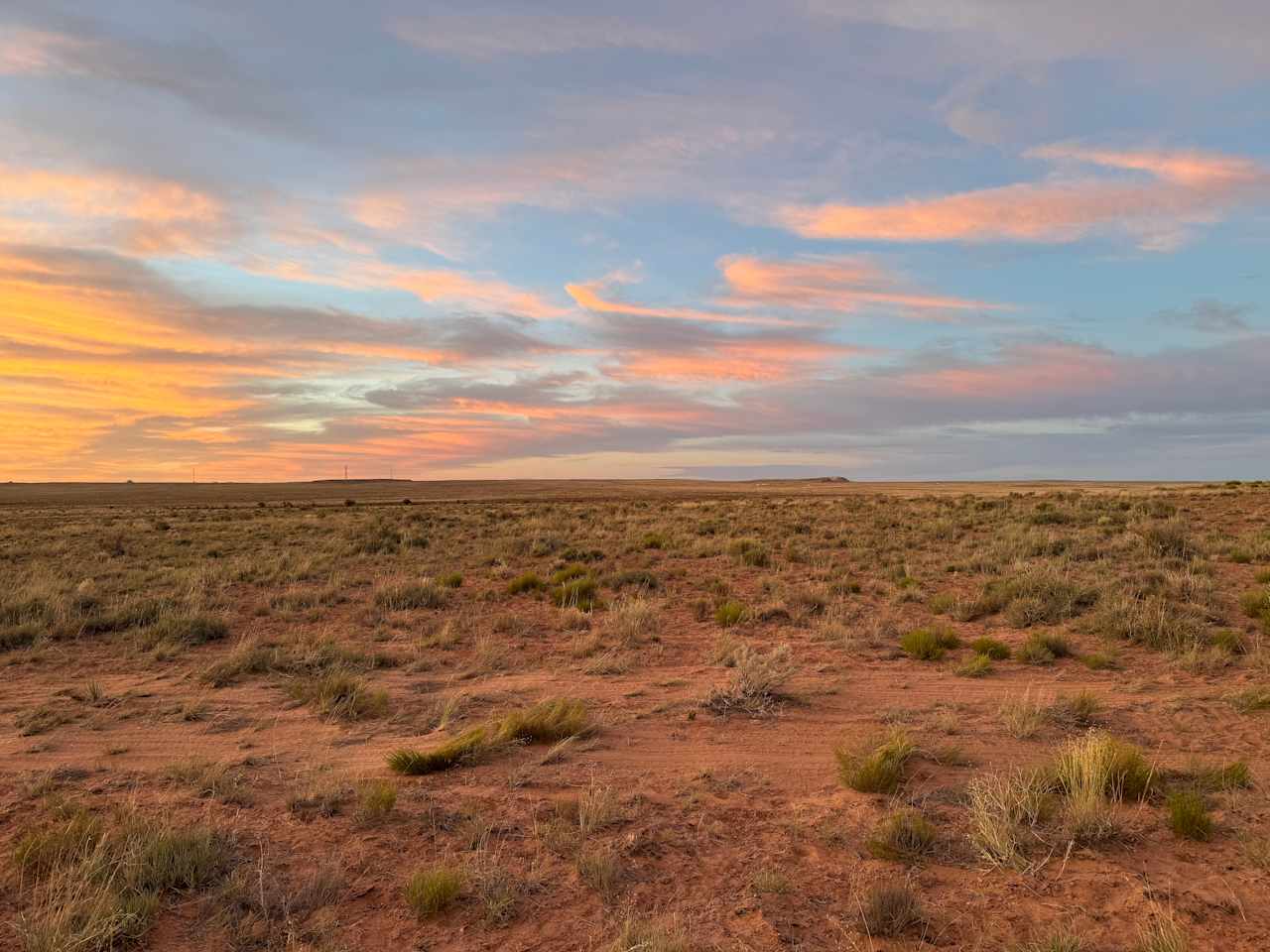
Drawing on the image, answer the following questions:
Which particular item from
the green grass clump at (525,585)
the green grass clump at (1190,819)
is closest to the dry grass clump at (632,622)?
the green grass clump at (525,585)

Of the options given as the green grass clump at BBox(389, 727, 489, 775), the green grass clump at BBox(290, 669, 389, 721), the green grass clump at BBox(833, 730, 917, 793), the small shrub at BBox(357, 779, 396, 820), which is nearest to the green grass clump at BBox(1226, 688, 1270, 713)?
the green grass clump at BBox(833, 730, 917, 793)

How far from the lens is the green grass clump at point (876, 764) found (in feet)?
20.9

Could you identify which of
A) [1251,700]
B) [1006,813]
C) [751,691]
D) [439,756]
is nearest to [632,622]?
[751,691]

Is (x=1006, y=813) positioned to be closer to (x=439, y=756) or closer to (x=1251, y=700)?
(x=439, y=756)

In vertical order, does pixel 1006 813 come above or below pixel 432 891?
above

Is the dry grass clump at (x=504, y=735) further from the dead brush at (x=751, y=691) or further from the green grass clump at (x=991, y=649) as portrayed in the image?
the green grass clump at (x=991, y=649)

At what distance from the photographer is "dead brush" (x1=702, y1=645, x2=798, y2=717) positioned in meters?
8.77

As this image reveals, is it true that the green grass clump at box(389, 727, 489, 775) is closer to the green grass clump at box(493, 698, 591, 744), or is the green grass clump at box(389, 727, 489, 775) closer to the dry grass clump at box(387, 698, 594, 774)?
the dry grass clump at box(387, 698, 594, 774)

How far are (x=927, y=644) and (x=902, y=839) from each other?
6715mm

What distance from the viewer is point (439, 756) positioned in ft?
22.9

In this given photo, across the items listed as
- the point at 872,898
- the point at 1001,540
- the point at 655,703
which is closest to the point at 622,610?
the point at 655,703

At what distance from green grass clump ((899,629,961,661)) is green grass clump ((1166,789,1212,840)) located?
5716mm

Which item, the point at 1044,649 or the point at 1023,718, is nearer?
the point at 1023,718

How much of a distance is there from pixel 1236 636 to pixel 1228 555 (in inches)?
342
